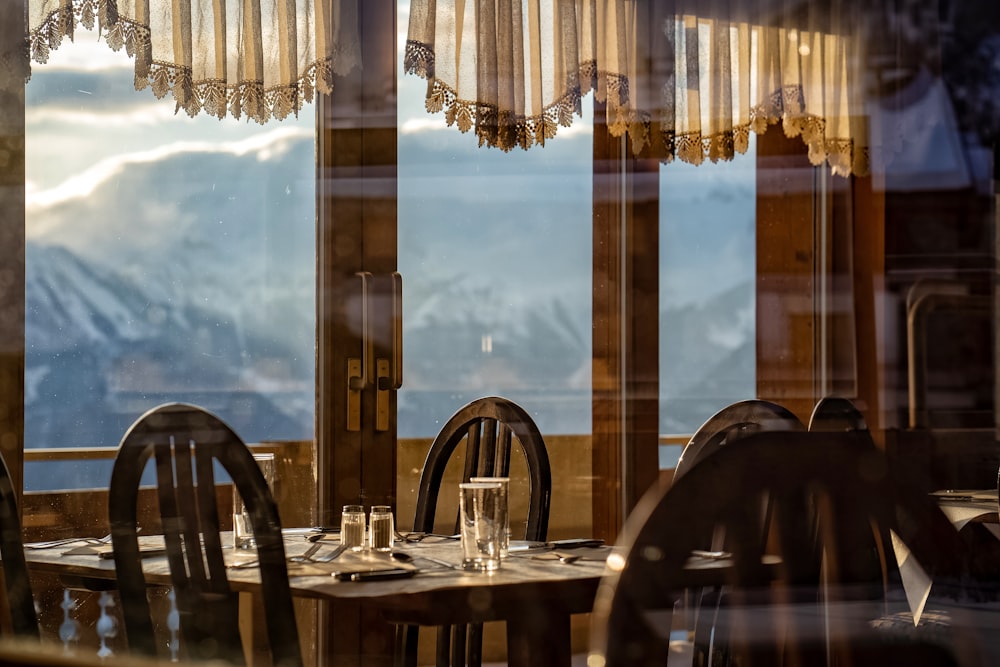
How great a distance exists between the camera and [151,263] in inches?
114

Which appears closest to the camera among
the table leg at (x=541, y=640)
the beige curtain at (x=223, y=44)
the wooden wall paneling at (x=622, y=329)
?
the table leg at (x=541, y=640)

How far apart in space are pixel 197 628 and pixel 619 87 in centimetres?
235

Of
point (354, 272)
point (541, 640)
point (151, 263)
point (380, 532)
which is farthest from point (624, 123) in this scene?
point (541, 640)

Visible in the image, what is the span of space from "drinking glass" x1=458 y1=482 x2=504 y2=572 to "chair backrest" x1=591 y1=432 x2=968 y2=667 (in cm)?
81

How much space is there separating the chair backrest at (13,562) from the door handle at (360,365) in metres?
1.49

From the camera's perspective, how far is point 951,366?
393 cm

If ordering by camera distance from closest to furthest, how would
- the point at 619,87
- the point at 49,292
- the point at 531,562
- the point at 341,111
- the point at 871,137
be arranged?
the point at 531,562 < the point at 49,292 < the point at 341,111 < the point at 619,87 < the point at 871,137

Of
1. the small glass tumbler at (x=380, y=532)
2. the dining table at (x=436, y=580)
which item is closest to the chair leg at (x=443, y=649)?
the dining table at (x=436, y=580)

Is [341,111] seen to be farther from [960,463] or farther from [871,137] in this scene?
[960,463]

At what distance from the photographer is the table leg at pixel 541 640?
147 centimetres

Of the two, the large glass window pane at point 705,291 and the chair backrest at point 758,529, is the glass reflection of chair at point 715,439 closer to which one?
the chair backrest at point 758,529

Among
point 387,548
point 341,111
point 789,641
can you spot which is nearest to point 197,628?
point 387,548

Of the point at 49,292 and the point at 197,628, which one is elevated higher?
the point at 49,292

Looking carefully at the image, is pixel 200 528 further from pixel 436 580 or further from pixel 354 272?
pixel 354 272
